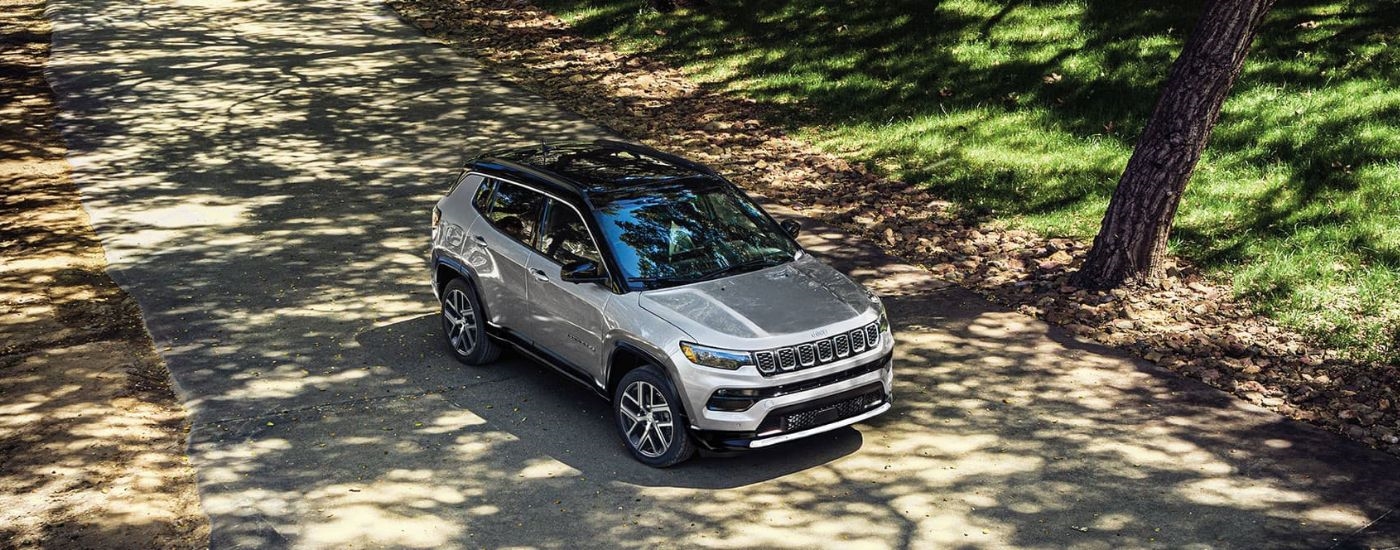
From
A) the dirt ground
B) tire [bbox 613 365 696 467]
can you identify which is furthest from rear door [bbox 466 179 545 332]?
the dirt ground

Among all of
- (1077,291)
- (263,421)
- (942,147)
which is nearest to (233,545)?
(263,421)

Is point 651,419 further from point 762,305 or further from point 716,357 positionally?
point 762,305

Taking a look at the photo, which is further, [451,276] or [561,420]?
[451,276]

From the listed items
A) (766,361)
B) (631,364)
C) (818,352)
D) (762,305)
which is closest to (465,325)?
(631,364)

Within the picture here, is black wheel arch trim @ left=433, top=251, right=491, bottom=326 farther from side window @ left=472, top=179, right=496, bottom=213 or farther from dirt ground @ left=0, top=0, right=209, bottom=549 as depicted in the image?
dirt ground @ left=0, top=0, right=209, bottom=549

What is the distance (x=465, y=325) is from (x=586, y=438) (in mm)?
1697

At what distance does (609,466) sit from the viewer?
27.3ft

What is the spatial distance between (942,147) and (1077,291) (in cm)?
390

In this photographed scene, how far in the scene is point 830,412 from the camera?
8.01 meters

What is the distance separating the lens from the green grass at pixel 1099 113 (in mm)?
11188

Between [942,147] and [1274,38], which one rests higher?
[1274,38]

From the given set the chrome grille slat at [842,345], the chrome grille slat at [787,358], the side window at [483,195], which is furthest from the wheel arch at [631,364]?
the side window at [483,195]

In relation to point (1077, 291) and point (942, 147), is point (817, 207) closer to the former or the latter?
point (942, 147)

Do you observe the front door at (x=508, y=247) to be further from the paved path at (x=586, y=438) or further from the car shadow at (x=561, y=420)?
the paved path at (x=586, y=438)
